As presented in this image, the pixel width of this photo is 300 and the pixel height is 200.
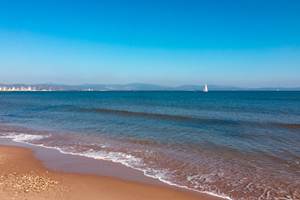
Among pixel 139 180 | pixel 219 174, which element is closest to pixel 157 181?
pixel 139 180

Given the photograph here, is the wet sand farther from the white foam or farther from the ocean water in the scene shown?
the ocean water

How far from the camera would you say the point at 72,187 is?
9.59 m

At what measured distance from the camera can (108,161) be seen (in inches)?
531

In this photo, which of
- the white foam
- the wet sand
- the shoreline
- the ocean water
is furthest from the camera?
the white foam

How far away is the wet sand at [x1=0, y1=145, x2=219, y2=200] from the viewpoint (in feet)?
28.6

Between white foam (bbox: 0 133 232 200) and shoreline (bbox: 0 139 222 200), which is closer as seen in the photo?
shoreline (bbox: 0 139 222 200)

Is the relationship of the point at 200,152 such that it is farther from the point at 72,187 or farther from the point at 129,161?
the point at 72,187

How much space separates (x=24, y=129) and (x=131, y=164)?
14.5 meters

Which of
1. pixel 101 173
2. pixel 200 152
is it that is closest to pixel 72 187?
pixel 101 173

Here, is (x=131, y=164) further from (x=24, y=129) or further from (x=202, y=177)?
(x=24, y=129)

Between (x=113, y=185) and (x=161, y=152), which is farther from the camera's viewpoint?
(x=161, y=152)

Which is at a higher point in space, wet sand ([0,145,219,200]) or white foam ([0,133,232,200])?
wet sand ([0,145,219,200])

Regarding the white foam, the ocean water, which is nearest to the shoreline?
the white foam

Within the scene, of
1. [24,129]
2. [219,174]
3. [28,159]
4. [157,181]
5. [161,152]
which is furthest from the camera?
[24,129]
